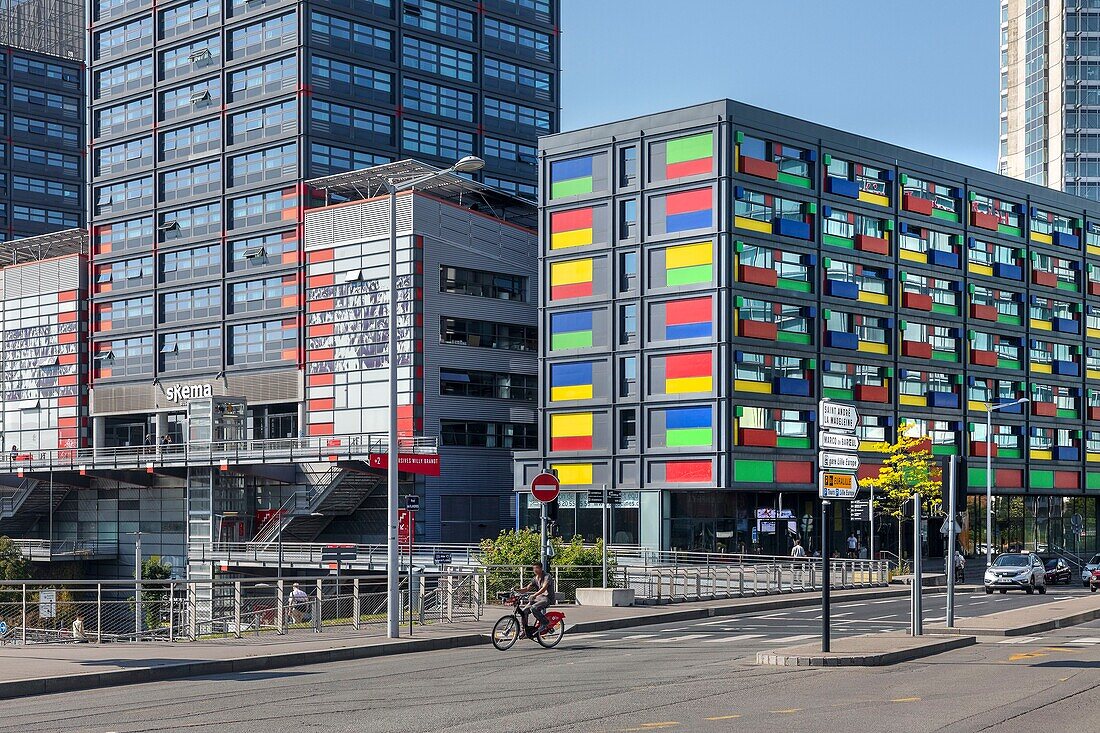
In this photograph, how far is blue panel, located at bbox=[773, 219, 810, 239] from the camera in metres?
74.0

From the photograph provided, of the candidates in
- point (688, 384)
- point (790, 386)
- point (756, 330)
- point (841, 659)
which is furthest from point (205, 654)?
point (790, 386)

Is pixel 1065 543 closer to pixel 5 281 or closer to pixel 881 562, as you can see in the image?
pixel 881 562

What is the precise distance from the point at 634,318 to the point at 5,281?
50724mm

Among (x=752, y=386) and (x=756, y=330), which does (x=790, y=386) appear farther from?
(x=756, y=330)

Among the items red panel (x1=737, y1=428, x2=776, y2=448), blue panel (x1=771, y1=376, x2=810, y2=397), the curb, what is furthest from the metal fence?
blue panel (x1=771, y1=376, x2=810, y2=397)

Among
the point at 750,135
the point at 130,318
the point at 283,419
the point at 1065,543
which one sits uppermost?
the point at 750,135

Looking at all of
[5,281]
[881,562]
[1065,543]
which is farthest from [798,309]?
[5,281]

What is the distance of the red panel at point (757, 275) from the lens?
72.1 m

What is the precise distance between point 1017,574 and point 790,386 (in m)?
22.8

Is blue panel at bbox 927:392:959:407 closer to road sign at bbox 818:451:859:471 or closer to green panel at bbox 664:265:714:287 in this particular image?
green panel at bbox 664:265:714:287

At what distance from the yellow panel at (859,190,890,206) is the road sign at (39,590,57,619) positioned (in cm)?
5790

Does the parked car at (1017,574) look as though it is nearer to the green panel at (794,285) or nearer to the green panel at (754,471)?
the green panel at (754,471)

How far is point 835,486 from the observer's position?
→ 22375mm

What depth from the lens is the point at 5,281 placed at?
10269cm
